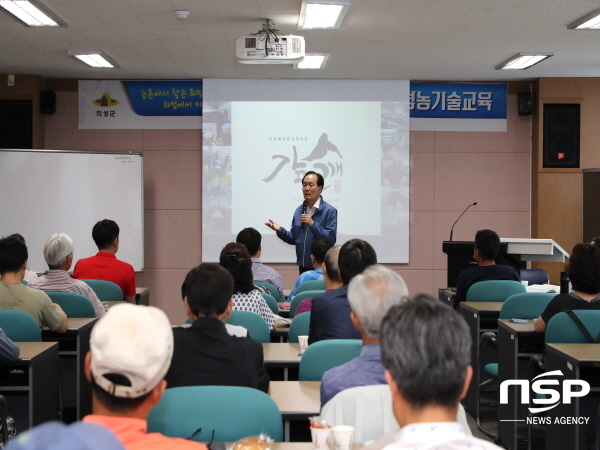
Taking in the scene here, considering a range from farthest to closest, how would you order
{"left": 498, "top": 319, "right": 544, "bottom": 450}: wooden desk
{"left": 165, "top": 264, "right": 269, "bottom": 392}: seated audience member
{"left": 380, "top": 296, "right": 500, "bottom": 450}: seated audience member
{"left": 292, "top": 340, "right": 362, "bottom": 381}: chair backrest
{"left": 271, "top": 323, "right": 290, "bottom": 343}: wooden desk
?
1. {"left": 271, "top": 323, "right": 290, "bottom": 343}: wooden desk
2. {"left": 498, "top": 319, "right": 544, "bottom": 450}: wooden desk
3. {"left": 292, "top": 340, "right": 362, "bottom": 381}: chair backrest
4. {"left": 165, "top": 264, "right": 269, "bottom": 392}: seated audience member
5. {"left": 380, "top": 296, "right": 500, "bottom": 450}: seated audience member

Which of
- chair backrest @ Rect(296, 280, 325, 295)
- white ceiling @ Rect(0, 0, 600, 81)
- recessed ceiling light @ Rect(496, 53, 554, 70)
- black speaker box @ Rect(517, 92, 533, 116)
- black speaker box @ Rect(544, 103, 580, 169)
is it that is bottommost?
chair backrest @ Rect(296, 280, 325, 295)

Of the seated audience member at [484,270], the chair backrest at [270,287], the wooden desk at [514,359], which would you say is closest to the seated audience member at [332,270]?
the wooden desk at [514,359]

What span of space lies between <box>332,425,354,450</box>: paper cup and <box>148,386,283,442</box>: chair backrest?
0.93ft

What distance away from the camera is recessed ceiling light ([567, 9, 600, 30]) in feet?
18.1

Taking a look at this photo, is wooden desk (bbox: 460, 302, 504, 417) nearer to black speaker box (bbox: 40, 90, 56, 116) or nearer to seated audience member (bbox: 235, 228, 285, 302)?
seated audience member (bbox: 235, 228, 285, 302)

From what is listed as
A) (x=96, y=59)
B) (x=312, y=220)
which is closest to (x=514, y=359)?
(x=312, y=220)

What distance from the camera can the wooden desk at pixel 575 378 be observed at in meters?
2.99

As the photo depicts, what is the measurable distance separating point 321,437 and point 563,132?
23.3 ft

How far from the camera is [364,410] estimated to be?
192 centimetres

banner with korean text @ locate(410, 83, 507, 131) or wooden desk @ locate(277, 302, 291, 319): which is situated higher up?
banner with korean text @ locate(410, 83, 507, 131)

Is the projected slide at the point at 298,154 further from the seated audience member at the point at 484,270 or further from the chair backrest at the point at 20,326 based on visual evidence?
the chair backrest at the point at 20,326

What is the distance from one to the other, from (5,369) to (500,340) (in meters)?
2.78

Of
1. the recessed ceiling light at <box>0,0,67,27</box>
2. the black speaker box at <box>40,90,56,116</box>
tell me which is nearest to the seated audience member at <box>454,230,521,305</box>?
the recessed ceiling light at <box>0,0,67,27</box>

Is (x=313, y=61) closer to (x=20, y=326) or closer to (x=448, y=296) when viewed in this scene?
(x=448, y=296)
